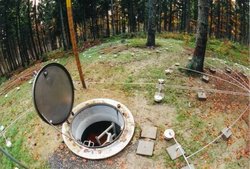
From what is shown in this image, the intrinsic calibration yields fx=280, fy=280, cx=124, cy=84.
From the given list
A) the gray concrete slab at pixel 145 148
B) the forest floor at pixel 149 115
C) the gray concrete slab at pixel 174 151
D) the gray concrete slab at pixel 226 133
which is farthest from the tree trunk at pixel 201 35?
the gray concrete slab at pixel 145 148

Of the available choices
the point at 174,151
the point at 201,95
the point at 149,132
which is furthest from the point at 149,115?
the point at 201,95

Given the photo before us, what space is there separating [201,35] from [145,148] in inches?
199

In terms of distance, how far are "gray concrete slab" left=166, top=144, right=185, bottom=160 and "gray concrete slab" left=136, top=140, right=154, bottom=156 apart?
489 mm

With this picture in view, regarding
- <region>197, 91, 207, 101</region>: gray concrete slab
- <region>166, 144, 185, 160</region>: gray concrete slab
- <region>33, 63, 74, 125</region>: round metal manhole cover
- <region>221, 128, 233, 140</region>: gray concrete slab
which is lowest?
<region>166, 144, 185, 160</region>: gray concrete slab

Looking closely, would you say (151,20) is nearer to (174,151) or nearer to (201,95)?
(201,95)

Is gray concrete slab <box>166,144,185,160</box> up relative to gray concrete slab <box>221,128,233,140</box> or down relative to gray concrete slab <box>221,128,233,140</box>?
down

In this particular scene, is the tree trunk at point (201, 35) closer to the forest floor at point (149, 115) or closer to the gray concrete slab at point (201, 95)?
the forest floor at point (149, 115)

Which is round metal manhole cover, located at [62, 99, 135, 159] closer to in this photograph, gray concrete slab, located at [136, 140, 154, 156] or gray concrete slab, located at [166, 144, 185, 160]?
gray concrete slab, located at [136, 140, 154, 156]

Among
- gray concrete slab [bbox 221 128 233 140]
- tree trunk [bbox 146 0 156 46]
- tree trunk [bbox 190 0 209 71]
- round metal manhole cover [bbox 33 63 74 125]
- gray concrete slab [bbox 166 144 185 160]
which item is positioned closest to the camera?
round metal manhole cover [bbox 33 63 74 125]

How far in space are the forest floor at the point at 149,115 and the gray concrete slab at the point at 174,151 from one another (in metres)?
0.12

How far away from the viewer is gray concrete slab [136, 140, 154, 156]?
7996 mm

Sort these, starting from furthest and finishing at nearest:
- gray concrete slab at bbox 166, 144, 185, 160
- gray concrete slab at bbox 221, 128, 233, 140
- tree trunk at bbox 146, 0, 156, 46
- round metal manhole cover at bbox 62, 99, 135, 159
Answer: tree trunk at bbox 146, 0, 156, 46 → gray concrete slab at bbox 221, 128, 233, 140 → round metal manhole cover at bbox 62, 99, 135, 159 → gray concrete slab at bbox 166, 144, 185, 160

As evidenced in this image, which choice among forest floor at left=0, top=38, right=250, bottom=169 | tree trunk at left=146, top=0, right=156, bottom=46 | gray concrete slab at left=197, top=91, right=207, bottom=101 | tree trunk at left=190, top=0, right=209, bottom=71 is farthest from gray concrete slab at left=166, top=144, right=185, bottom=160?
tree trunk at left=146, top=0, right=156, bottom=46

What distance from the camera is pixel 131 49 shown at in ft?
46.1
